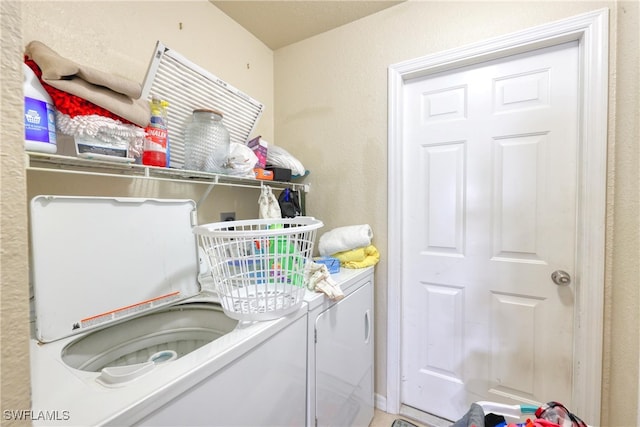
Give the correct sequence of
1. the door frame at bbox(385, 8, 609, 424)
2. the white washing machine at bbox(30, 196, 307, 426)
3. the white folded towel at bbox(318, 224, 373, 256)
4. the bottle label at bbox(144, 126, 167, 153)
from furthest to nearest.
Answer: the white folded towel at bbox(318, 224, 373, 256) → the door frame at bbox(385, 8, 609, 424) → the bottle label at bbox(144, 126, 167, 153) → the white washing machine at bbox(30, 196, 307, 426)

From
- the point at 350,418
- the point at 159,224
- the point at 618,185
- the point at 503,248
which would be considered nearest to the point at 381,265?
the point at 503,248

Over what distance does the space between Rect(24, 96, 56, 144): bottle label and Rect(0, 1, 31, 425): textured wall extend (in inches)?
22.7

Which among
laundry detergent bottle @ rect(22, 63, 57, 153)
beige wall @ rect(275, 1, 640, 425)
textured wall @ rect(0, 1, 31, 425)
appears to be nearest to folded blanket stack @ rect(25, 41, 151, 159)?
laundry detergent bottle @ rect(22, 63, 57, 153)

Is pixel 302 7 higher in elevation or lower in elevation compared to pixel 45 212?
higher

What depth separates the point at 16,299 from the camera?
13.6 inches

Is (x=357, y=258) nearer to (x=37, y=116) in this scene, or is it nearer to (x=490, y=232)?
(x=490, y=232)

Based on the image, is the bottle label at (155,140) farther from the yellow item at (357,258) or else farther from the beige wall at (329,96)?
the yellow item at (357,258)

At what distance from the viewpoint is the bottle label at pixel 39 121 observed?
29.7 inches

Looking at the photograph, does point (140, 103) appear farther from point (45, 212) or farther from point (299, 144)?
point (299, 144)

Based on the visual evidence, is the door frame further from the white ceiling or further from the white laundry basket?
the white laundry basket

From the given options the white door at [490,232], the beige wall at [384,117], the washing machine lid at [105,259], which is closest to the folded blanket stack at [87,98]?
the washing machine lid at [105,259]

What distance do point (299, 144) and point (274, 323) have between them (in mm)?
1518

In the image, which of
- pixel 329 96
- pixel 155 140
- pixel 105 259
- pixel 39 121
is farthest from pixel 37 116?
pixel 329 96

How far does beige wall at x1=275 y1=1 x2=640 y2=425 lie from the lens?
1130mm
